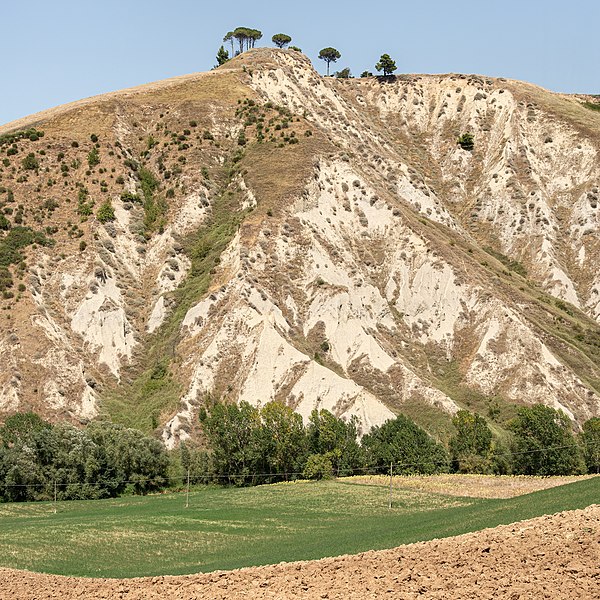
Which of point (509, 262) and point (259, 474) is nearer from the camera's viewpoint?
point (259, 474)

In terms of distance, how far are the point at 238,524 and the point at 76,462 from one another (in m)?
28.9

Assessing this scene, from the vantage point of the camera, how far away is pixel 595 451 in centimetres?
9075

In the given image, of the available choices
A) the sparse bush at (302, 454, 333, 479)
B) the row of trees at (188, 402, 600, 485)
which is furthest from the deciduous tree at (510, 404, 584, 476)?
the sparse bush at (302, 454, 333, 479)

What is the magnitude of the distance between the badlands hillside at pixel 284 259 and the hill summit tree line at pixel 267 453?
4.89m

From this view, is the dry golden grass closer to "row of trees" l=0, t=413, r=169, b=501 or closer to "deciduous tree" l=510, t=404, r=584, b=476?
"deciduous tree" l=510, t=404, r=584, b=476

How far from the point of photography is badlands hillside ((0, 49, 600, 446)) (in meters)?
103

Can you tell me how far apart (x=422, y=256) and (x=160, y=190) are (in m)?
37.3

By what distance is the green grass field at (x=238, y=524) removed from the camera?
4619 centimetres

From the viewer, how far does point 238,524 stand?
64.4 meters

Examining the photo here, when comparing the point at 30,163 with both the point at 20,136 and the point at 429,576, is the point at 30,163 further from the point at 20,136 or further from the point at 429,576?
the point at 429,576

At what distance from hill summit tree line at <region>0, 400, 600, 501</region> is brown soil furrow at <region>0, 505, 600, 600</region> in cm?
4855

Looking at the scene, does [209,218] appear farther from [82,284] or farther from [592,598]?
[592,598]

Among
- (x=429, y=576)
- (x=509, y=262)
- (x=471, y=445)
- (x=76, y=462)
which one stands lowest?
(x=471, y=445)

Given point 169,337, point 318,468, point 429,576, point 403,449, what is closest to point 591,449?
point 403,449
